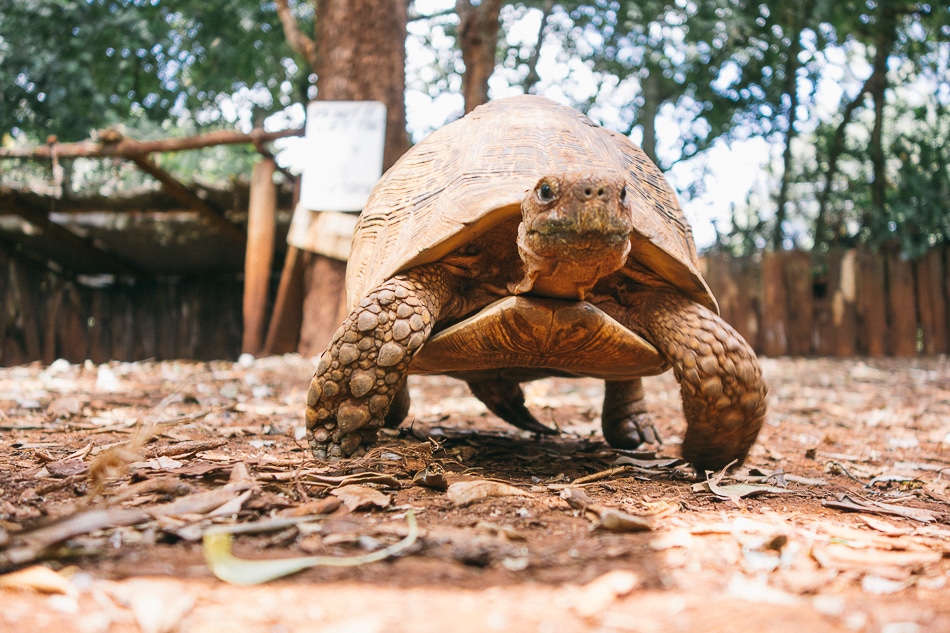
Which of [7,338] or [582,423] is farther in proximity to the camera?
[7,338]

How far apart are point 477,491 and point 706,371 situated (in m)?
1.00

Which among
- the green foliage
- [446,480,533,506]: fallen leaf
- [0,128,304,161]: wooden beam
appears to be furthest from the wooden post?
[446,480,533,506]: fallen leaf

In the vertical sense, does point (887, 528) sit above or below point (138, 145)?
below

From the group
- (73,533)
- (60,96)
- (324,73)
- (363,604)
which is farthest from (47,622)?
(60,96)

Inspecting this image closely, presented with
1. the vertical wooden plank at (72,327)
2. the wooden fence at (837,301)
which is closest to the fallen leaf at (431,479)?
the wooden fence at (837,301)

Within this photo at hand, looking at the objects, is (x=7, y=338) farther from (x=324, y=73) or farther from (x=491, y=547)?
(x=491, y=547)

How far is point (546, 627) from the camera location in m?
1.20

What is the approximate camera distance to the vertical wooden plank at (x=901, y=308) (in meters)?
8.33

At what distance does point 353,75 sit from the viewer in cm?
708

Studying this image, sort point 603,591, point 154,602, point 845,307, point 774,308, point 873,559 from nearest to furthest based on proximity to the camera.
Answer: point 154,602 → point 603,591 → point 873,559 → point 845,307 → point 774,308

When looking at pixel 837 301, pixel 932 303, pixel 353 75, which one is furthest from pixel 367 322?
pixel 932 303

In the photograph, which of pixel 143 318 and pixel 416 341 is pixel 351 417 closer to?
pixel 416 341

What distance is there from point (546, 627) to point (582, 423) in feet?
11.7

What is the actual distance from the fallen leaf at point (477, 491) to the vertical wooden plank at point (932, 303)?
798cm
